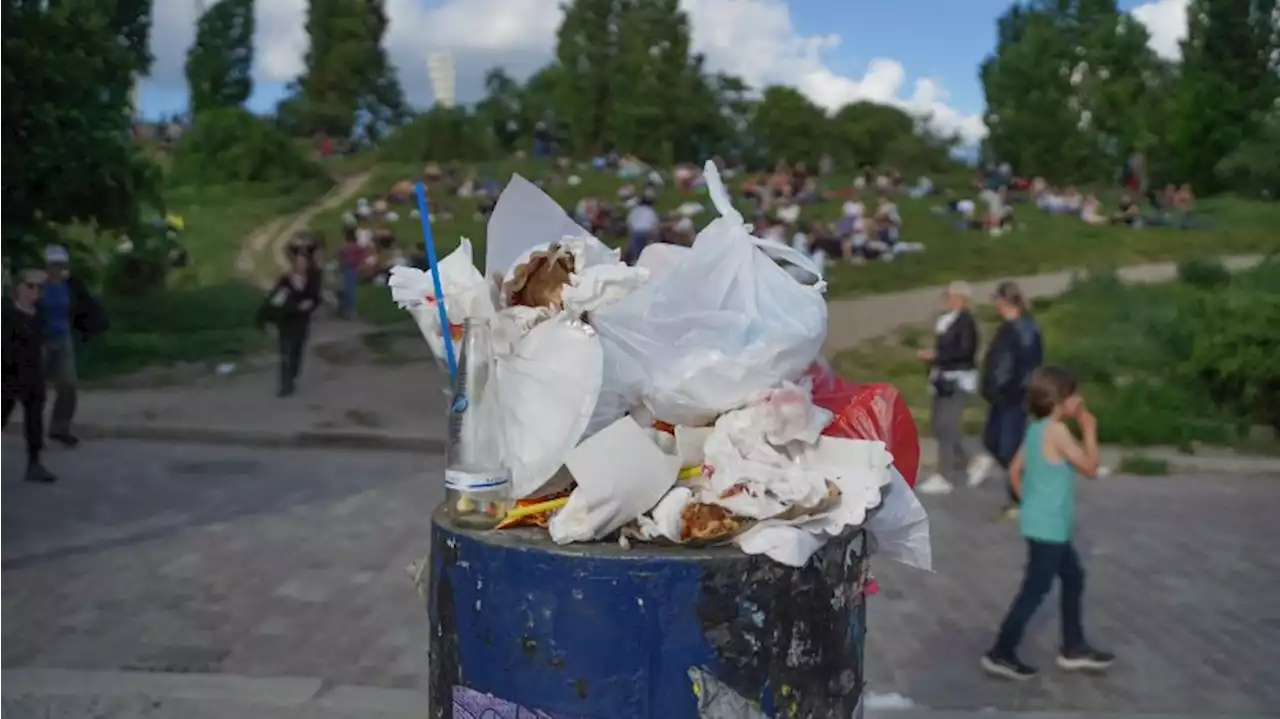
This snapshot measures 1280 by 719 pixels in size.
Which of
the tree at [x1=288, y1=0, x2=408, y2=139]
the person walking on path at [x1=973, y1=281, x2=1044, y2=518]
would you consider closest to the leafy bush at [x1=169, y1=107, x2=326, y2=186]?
the tree at [x1=288, y1=0, x2=408, y2=139]

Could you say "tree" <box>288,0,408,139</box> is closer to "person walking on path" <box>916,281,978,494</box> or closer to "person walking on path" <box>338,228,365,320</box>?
"person walking on path" <box>338,228,365,320</box>

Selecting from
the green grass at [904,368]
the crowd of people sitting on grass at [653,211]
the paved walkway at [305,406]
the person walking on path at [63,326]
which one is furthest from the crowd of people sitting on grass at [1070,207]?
the person walking on path at [63,326]

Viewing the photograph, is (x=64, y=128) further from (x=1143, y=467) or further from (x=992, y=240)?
(x=992, y=240)

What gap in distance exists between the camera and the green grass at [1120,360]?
13469 millimetres

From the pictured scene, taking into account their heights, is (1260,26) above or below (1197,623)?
above

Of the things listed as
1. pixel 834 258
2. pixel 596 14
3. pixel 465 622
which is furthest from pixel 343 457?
pixel 596 14

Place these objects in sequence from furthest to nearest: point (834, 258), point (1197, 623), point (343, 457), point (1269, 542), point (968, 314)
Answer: point (834, 258) → point (343, 457) → point (968, 314) → point (1269, 542) → point (1197, 623)

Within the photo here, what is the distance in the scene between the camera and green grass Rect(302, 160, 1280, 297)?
24359mm

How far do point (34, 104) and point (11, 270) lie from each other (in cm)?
172

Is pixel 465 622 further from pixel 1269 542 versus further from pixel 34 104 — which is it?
pixel 34 104

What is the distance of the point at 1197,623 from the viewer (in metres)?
6.94

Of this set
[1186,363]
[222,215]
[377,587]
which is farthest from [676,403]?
[222,215]

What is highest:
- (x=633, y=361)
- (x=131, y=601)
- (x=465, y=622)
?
(x=633, y=361)

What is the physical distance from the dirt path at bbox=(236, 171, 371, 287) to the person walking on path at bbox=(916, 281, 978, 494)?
16.4 meters
